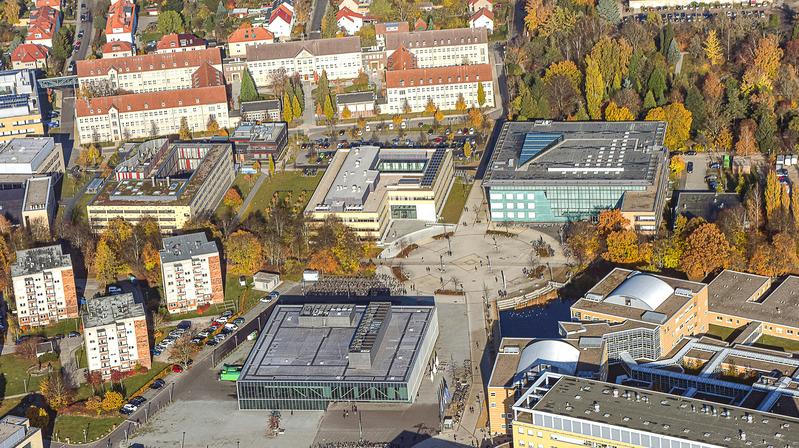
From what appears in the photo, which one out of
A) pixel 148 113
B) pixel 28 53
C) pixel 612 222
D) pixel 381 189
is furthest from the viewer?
pixel 28 53

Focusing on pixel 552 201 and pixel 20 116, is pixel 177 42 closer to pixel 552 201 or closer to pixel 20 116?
pixel 20 116

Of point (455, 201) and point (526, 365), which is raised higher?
point (455, 201)

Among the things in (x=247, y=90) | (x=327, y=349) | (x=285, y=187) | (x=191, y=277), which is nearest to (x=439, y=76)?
(x=247, y=90)

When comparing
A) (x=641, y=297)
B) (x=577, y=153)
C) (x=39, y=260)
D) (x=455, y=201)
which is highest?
(x=577, y=153)

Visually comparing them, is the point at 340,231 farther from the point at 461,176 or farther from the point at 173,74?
the point at 173,74

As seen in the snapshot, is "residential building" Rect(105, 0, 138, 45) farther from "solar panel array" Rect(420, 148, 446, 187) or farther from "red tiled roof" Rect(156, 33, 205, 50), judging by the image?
"solar panel array" Rect(420, 148, 446, 187)

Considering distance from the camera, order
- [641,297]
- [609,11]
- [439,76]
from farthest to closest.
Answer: [609,11] → [439,76] → [641,297]

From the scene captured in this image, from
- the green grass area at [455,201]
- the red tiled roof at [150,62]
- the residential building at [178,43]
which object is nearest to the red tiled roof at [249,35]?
the residential building at [178,43]
